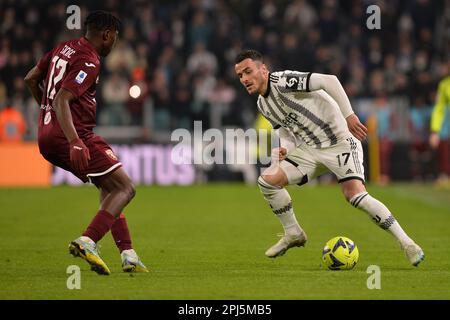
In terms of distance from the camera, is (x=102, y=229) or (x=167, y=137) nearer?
(x=102, y=229)

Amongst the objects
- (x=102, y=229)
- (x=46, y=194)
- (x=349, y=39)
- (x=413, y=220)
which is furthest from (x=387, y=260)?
(x=349, y=39)

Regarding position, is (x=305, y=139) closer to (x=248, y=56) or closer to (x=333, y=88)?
(x=333, y=88)

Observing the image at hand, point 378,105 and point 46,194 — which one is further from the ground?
point 378,105

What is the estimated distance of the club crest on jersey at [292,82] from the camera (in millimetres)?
9031

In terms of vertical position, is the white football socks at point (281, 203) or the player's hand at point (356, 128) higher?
the player's hand at point (356, 128)

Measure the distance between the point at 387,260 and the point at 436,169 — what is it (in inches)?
585

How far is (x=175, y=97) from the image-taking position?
23.5 meters

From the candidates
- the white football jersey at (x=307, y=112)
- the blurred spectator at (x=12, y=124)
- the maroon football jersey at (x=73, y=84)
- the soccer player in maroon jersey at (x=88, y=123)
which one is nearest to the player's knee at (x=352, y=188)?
the white football jersey at (x=307, y=112)

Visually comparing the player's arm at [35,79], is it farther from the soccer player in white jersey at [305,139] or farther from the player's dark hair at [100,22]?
the soccer player in white jersey at [305,139]

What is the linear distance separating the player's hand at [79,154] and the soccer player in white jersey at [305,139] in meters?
1.84

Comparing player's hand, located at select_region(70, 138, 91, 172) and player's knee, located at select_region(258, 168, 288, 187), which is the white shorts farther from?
player's hand, located at select_region(70, 138, 91, 172)

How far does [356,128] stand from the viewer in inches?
340

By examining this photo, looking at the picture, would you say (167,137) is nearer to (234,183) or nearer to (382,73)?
(234,183)

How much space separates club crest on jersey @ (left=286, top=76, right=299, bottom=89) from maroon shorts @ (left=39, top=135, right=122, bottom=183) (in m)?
1.73
